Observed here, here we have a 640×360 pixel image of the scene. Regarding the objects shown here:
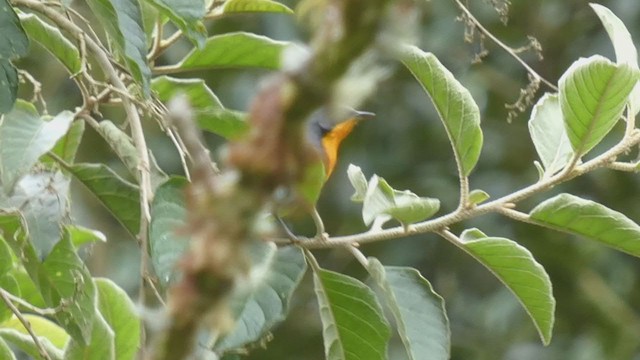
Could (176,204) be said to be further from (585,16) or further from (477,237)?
(585,16)

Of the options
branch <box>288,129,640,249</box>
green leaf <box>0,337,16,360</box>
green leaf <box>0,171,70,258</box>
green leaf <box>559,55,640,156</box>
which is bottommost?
green leaf <box>0,337,16,360</box>

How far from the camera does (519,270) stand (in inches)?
50.6

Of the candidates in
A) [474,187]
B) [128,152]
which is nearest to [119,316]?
[128,152]

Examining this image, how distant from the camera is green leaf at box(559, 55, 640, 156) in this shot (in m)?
1.24

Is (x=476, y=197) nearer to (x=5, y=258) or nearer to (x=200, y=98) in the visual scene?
(x=200, y=98)

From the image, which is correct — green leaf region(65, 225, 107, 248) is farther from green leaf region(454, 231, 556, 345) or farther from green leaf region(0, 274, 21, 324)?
green leaf region(454, 231, 556, 345)

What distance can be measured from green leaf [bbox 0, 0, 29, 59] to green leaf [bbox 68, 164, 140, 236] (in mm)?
250

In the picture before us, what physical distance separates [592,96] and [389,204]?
0.84ft

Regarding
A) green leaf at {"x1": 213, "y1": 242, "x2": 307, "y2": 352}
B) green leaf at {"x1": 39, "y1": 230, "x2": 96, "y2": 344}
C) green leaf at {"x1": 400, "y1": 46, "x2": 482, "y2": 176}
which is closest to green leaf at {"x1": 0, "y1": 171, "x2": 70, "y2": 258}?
green leaf at {"x1": 39, "y1": 230, "x2": 96, "y2": 344}

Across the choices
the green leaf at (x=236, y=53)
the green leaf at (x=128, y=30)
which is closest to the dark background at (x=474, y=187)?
the green leaf at (x=236, y=53)

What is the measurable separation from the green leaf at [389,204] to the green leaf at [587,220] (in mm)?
156

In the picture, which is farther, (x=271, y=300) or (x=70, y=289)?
(x=70, y=289)

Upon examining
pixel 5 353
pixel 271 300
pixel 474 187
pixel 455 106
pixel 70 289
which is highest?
pixel 455 106

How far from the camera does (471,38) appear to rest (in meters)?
1.45
